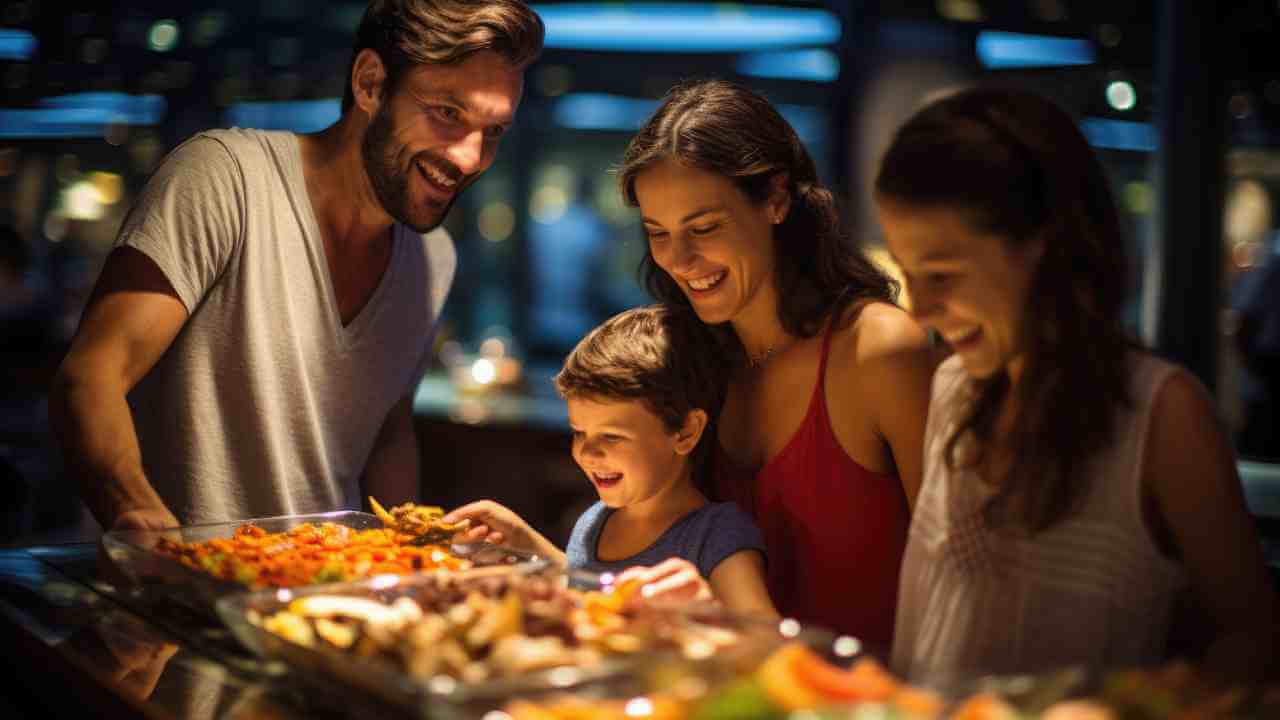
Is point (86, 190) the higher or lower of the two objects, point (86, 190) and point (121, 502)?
the higher

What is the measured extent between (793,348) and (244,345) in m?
1.04

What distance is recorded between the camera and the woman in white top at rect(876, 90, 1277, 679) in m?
1.33

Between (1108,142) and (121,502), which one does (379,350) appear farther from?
(1108,142)

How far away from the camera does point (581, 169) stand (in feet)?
34.6

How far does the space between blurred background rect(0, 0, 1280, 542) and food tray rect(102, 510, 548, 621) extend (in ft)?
2.55

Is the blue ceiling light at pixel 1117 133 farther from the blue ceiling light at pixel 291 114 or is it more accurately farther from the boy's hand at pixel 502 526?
the blue ceiling light at pixel 291 114

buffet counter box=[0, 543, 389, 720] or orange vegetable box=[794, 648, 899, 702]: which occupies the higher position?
orange vegetable box=[794, 648, 899, 702]

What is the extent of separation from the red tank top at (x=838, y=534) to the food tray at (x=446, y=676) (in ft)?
1.51

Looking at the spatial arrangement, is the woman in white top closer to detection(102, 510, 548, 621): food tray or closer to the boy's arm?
the boy's arm

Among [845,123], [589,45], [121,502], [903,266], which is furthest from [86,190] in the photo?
[903,266]

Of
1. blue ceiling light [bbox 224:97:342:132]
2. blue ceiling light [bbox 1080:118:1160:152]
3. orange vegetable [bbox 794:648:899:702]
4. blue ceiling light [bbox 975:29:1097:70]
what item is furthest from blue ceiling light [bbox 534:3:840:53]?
orange vegetable [bbox 794:648:899:702]

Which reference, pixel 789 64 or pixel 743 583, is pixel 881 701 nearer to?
pixel 743 583

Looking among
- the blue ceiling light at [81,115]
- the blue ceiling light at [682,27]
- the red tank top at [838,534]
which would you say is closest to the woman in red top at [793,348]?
the red tank top at [838,534]

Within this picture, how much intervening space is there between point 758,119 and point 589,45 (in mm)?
7728
